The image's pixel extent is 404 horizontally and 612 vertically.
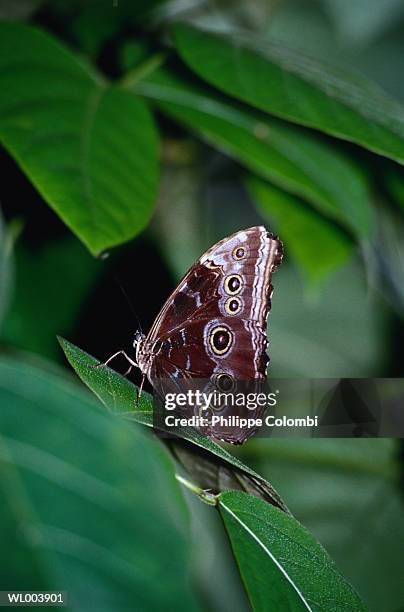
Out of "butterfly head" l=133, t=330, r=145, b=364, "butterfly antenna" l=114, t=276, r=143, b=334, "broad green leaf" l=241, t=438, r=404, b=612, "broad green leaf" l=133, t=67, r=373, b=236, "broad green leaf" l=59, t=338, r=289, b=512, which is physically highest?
"broad green leaf" l=133, t=67, r=373, b=236

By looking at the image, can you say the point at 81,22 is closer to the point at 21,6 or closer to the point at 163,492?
the point at 21,6

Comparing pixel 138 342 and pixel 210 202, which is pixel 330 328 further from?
pixel 138 342

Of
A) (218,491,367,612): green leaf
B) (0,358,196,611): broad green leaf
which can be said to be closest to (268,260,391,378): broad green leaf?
(218,491,367,612): green leaf

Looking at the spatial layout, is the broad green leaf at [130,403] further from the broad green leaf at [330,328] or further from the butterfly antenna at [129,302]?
the broad green leaf at [330,328]

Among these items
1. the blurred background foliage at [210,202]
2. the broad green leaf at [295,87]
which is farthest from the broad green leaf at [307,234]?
the broad green leaf at [295,87]

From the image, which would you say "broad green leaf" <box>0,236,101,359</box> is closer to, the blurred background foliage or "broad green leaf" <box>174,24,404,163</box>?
the blurred background foliage
